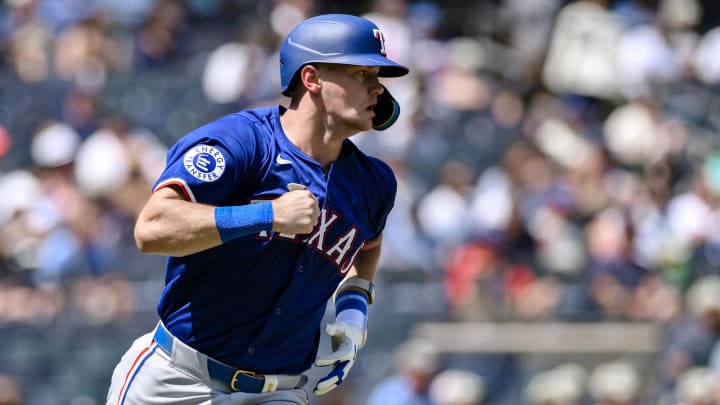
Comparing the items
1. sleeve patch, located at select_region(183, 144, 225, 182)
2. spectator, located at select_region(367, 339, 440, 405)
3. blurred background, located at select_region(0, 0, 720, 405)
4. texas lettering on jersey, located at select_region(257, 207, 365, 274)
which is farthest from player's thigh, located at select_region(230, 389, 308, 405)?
spectator, located at select_region(367, 339, 440, 405)

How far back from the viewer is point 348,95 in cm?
438

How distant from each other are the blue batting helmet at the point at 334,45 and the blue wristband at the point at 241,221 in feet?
2.07

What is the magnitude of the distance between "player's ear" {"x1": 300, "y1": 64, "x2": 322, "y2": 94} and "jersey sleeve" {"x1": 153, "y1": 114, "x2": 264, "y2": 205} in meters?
0.28

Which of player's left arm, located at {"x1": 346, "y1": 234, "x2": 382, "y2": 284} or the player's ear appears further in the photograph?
player's left arm, located at {"x1": 346, "y1": 234, "x2": 382, "y2": 284}

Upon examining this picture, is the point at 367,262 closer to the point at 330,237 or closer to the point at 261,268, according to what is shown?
the point at 330,237

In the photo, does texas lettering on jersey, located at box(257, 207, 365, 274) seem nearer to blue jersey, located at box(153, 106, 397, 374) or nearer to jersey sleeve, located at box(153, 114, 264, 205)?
blue jersey, located at box(153, 106, 397, 374)

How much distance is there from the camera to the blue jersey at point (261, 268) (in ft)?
14.0

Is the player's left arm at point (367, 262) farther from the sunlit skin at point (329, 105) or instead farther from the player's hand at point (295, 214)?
the player's hand at point (295, 214)

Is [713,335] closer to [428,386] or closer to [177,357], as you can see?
[428,386]

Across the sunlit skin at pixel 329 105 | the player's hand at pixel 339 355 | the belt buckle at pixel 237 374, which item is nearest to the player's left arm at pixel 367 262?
the player's hand at pixel 339 355

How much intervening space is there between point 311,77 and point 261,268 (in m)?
0.68

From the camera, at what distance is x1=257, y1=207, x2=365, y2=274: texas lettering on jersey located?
432 cm

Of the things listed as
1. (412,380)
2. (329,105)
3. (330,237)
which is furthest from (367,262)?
(412,380)

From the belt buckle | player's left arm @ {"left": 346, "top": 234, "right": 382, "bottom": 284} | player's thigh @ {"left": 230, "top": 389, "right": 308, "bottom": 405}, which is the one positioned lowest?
player's thigh @ {"left": 230, "top": 389, "right": 308, "bottom": 405}
